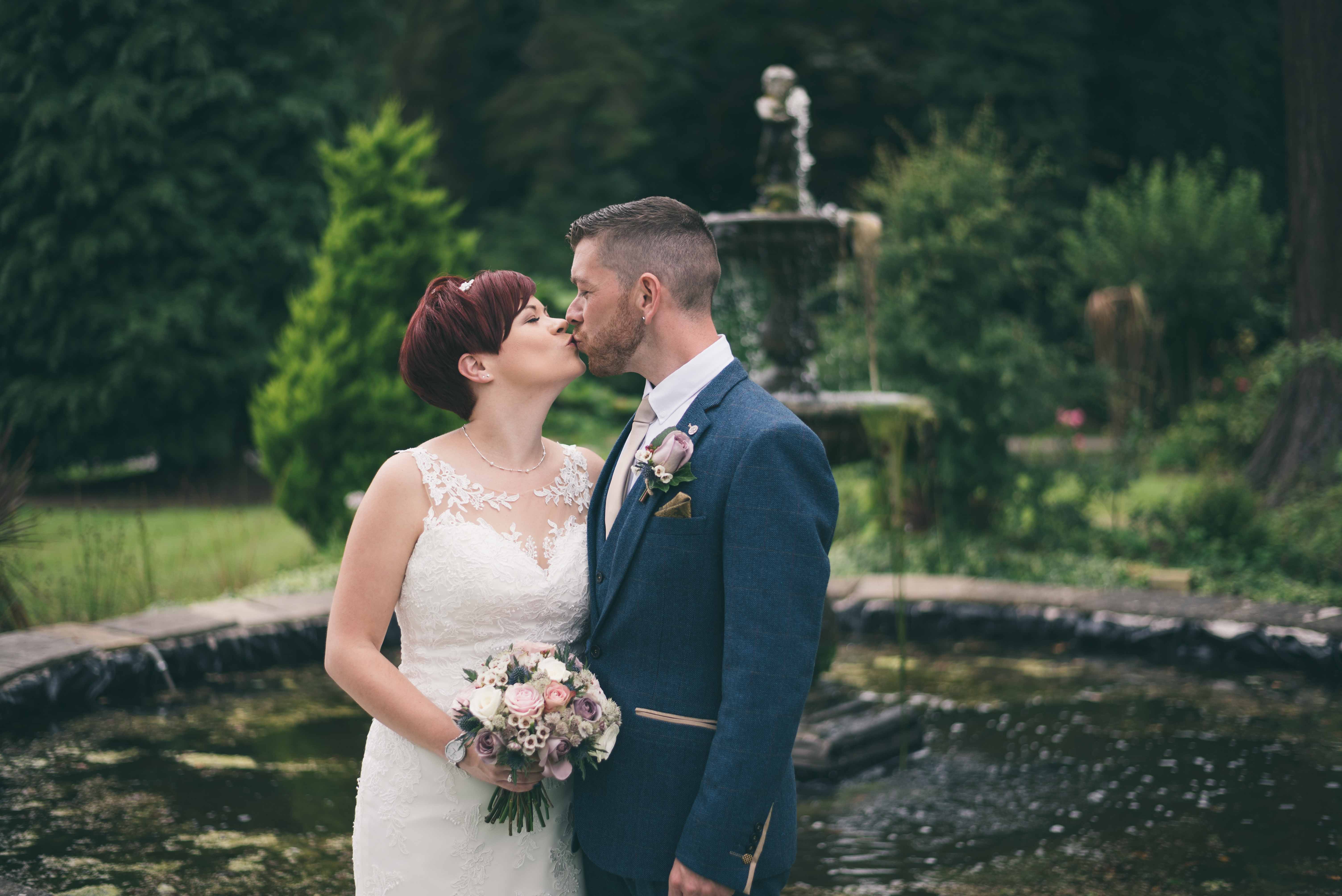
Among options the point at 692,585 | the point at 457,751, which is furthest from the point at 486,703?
the point at 692,585

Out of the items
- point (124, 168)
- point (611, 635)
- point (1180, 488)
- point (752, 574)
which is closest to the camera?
point (752, 574)

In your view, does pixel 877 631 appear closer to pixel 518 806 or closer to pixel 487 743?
pixel 518 806

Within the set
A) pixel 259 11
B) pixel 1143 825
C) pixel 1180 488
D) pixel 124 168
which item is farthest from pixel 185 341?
pixel 1143 825

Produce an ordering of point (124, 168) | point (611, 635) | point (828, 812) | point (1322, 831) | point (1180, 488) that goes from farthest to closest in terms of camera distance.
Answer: point (124, 168) < point (1180, 488) < point (828, 812) < point (1322, 831) < point (611, 635)

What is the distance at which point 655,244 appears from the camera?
2.31 meters

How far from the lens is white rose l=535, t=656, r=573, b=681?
222 cm

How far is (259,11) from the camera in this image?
55.8 feet

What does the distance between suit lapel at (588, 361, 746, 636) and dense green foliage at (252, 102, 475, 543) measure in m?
7.51

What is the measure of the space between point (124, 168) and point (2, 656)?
12417 mm

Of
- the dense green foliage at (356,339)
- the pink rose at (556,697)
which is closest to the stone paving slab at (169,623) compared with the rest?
the dense green foliage at (356,339)

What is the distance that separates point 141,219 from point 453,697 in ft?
50.6

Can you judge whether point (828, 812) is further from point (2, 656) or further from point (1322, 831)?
point (2, 656)

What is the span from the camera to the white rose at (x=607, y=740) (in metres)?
2.21

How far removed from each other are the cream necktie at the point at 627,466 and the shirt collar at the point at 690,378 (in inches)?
2.0
